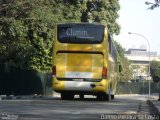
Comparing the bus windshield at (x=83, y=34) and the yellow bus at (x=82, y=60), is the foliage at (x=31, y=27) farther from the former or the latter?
the yellow bus at (x=82, y=60)

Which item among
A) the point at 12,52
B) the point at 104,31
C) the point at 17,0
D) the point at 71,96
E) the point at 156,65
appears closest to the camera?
the point at 104,31

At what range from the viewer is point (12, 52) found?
43.5 m

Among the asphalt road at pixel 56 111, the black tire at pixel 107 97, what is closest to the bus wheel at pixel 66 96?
the black tire at pixel 107 97

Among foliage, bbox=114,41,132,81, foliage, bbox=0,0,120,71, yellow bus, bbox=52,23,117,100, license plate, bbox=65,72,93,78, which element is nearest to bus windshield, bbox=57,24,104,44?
yellow bus, bbox=52,23,117,100

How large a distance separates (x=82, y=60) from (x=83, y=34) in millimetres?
1336

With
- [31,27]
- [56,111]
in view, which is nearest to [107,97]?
[56,111]

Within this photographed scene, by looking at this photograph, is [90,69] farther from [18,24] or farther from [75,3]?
[75,3]

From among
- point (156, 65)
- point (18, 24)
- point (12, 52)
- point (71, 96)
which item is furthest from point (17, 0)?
point (156, 65)

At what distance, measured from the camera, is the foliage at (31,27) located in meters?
38.5

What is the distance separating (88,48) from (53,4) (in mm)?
21309

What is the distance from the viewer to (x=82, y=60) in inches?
1019

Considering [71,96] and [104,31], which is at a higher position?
[104,31]

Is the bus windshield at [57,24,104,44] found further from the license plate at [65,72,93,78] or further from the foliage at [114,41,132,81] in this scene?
the foliage at [114,41,132,81]

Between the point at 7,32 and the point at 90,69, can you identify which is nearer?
the point at 90,69
